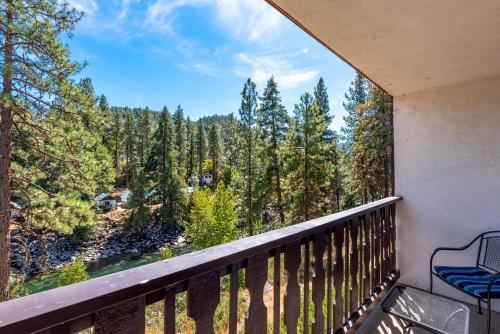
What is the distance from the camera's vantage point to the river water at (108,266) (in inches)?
542

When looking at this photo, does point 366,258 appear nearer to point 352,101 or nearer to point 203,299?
point 203,299

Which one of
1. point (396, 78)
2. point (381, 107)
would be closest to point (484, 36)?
point (396, 78)

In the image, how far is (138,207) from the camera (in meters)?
21.4

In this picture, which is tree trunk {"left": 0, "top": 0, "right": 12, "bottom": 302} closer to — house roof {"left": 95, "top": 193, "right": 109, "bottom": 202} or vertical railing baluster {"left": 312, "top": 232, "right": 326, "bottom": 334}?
vertical railing baluster {"left": 312, "top": 232, "right": 326, "bottom": 334}

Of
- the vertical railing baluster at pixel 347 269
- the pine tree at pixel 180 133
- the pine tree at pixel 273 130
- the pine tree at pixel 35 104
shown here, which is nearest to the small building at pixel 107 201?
the pine tree at pixel 180 133

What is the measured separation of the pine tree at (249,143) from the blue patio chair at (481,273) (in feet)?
46.9

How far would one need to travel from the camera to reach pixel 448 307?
1.90m

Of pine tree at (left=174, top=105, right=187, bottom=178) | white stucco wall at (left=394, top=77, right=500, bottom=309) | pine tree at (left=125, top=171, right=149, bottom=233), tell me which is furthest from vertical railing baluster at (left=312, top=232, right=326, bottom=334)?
pine tree at (left=174, top=105, right=187, bottom=178)

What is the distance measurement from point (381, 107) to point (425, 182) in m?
8.63

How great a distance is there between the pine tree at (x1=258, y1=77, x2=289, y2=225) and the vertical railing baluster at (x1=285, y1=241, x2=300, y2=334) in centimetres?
1466

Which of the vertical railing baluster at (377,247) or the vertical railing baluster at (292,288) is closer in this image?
the vertical railing baluster at (292,288)

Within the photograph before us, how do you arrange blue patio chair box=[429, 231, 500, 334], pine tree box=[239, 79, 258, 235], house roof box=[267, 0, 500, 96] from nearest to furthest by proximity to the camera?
1. house roof box=[267, 0, 500, 96]
2. blue patio chair box=[429, 231, 500, 334]
3. pine tree box=[239, 79, 258, 235]

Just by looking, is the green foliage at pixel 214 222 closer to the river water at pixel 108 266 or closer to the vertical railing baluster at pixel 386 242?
the river water at pixel 108 266

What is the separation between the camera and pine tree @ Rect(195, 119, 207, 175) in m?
32.0
